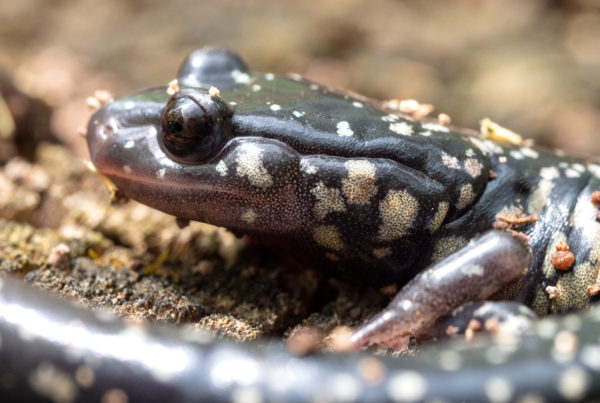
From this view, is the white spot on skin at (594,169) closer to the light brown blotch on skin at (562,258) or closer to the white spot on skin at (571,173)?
the white spot on skin at (571,173)

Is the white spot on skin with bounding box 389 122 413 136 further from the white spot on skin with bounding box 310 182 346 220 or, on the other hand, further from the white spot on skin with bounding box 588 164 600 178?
the white spot on skin with bounding box 588 164 600 178

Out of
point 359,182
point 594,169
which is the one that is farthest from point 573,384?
point 594,169

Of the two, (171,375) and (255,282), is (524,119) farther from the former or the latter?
(171,375)

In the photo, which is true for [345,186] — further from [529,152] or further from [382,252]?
[529,152]

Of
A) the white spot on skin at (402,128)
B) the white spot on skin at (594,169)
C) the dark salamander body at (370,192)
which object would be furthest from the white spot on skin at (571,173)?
the white spot on skin at (402,128)

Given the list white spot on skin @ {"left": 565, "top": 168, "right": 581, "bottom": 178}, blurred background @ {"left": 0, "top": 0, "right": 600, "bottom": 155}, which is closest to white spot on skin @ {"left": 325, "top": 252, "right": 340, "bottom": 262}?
white spot on skin @ {"left": 565, "top": 168, "right": 581, "bottom": 178}
